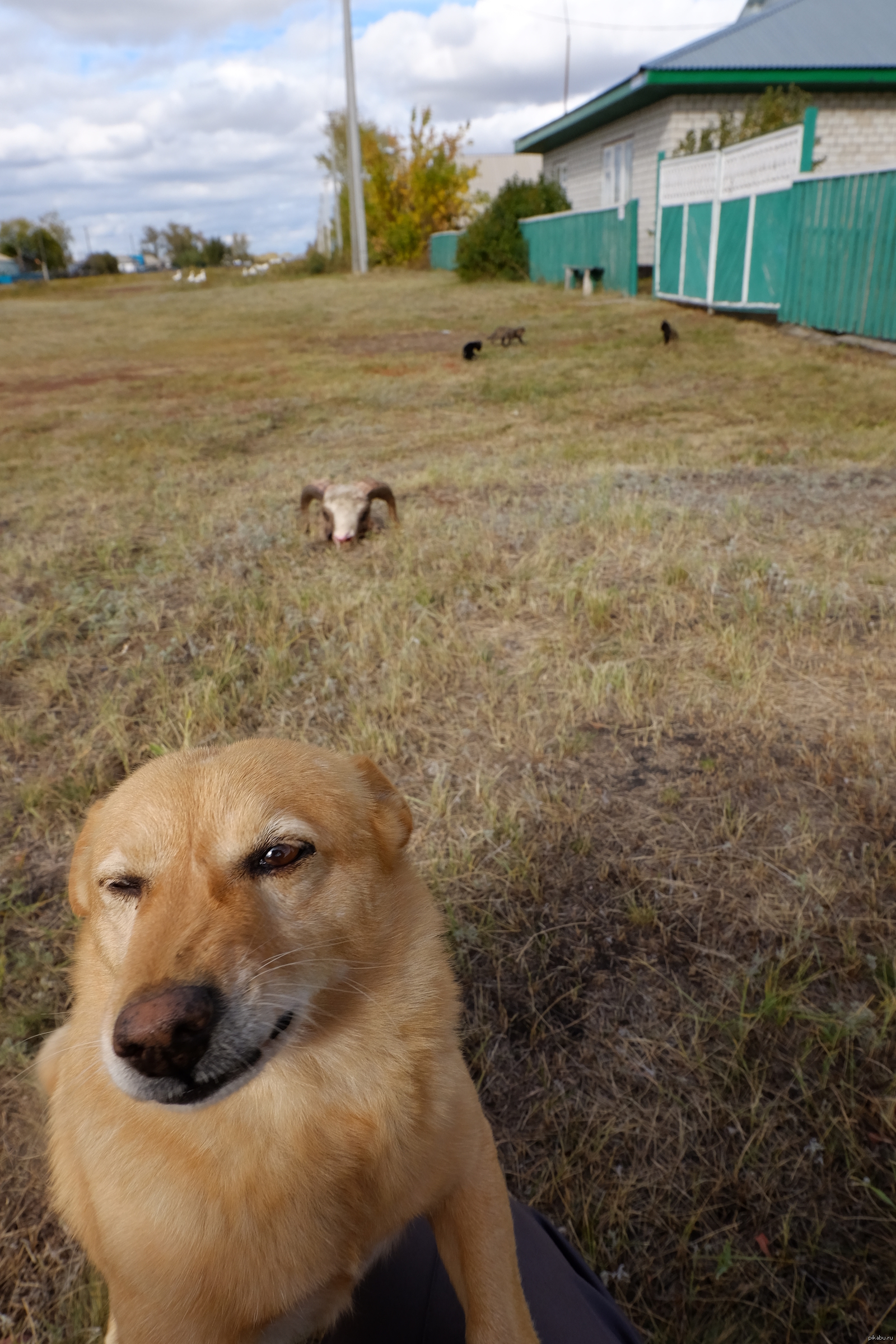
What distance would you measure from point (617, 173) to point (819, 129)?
5.16m

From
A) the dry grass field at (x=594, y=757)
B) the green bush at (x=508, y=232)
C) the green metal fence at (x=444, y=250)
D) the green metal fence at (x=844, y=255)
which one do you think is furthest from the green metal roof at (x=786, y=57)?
the green metal fence at (x=444, y=250)

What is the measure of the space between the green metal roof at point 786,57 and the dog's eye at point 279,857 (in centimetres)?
1906

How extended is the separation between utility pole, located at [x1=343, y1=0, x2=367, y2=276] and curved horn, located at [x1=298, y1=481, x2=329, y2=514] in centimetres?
3082

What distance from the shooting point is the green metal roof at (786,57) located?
15781 mm

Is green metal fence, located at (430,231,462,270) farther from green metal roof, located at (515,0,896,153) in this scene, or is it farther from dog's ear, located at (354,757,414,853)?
dog's ear, located at (354,757,414,853)

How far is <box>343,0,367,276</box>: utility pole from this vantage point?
29.0 m

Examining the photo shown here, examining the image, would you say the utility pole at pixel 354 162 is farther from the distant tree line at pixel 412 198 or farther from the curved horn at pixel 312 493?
the curved horn at pixel 312 493

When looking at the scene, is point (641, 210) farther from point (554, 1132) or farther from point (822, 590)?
point (554, 1132)

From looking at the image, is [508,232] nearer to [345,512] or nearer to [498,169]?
[345,512]

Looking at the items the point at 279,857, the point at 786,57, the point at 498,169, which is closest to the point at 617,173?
the point at 786,57

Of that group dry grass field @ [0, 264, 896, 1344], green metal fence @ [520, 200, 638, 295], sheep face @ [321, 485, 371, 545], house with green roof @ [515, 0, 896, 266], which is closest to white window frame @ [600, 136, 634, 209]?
house with green roof @ [515, 0, 896, 266]

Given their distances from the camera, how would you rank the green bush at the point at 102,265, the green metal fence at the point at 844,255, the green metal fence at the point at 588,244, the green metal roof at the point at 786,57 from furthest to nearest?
1. the green bush at the point at 102,265
2. the green metal fence at the point at 588,244
3. the green metal roof at the point at 786,57
4. the green metal fence at the point at 844,255

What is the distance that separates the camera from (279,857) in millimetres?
1443

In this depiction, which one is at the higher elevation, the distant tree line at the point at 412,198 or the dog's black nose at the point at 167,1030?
the distant tree line at the point at 412,198
